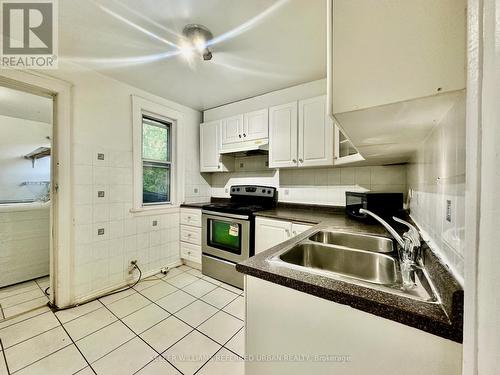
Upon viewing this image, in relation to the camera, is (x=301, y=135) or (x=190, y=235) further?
(x=190, y=235)

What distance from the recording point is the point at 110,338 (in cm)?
158

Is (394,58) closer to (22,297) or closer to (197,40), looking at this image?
(197,40)

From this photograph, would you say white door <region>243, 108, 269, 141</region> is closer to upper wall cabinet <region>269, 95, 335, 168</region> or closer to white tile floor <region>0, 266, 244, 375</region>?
upper wall cabinet <region>269, 95, 335, 168</region>

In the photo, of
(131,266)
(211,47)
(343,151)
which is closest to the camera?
(211,47)

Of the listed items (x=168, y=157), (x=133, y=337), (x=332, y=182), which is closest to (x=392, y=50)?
(x=332, y=182)

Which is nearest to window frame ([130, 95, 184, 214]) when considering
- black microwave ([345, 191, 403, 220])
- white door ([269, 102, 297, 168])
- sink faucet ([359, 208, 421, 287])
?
white door ([269, 102, 297, 168])

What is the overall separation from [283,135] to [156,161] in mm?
1769

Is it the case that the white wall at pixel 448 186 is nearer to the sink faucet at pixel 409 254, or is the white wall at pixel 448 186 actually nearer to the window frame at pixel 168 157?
the sink faucet at pixel 409 254

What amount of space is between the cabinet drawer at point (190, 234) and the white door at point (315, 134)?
167 cm

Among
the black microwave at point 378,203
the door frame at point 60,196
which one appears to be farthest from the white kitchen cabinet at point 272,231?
the door frame at point 60,196

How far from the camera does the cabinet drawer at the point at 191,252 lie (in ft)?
9.20

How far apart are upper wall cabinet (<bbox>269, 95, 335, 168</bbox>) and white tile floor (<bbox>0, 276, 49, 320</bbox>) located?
9.38 feet

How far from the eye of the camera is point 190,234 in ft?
9.51

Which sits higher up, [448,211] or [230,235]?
[448,211]
